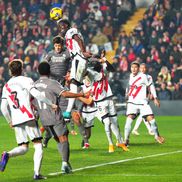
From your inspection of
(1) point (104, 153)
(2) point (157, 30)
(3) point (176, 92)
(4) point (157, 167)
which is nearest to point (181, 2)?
(2) point (157, 30)

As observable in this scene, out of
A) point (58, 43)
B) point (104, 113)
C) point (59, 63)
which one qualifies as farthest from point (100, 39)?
point (58, 43)

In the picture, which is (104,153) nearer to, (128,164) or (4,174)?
(128,164)

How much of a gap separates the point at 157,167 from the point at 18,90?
9.91 ft

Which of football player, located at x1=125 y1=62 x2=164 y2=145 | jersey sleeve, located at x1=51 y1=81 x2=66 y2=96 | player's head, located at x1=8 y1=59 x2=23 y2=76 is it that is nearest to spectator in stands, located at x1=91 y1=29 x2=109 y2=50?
football player, located at x1=125 y1=62 x2=164 y2=145

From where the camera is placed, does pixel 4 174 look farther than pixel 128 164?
No

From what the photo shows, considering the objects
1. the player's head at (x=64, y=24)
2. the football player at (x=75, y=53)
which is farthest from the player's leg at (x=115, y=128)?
the player's head at (x=64, y=24)

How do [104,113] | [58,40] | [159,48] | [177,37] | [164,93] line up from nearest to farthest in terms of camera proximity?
[58,40], [104,113], [164,93], [159,48], [177,37]

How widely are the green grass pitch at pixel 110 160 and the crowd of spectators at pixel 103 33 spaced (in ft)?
38.1

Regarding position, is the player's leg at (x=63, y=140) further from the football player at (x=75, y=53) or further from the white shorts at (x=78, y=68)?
the white shorts at (x=78, y=68)

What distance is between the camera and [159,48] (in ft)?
118

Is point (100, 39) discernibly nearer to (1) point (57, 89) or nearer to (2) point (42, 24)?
(2) point (42, 24)

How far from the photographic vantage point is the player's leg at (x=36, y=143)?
13.8 m

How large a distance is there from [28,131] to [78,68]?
Result: 507cm

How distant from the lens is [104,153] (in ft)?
60.6
